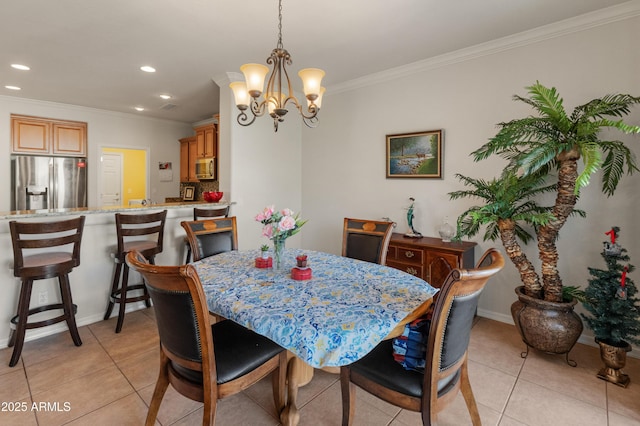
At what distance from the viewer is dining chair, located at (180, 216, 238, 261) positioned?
8.05 feet

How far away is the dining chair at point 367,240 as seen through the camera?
7.89 feet

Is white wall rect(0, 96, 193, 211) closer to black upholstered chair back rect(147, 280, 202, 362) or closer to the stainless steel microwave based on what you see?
the stainless steel microwave

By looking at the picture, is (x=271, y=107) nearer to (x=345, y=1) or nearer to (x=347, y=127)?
(x=345, y=1)

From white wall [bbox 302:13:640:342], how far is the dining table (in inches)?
72.7

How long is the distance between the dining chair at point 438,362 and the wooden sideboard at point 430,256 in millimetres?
1511

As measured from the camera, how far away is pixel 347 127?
4250 mm

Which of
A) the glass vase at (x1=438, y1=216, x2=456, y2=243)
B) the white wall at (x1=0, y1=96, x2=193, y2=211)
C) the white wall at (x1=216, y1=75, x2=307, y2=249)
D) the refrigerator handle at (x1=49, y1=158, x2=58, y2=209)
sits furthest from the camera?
the refrigerator handle at (x1=49, y1=158, x2=58, y2=209)

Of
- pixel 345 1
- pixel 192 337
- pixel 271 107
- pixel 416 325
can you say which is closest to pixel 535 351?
pixel 416 325

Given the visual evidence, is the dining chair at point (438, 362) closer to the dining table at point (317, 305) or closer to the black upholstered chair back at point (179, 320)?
the dining table at point (317, 305)

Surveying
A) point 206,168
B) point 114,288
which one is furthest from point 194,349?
point 206,168

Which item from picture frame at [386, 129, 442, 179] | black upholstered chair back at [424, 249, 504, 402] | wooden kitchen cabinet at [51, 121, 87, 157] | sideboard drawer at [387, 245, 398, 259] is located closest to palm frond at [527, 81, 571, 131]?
picture frame at [386, 129, 442, 179]

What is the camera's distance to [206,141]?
5.68 m

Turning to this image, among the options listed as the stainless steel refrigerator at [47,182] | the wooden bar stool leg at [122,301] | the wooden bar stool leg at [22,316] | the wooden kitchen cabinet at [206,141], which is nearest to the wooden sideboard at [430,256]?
the wooden bar stool leg at [122,301]

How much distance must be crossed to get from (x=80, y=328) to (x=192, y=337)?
7.75 ft
